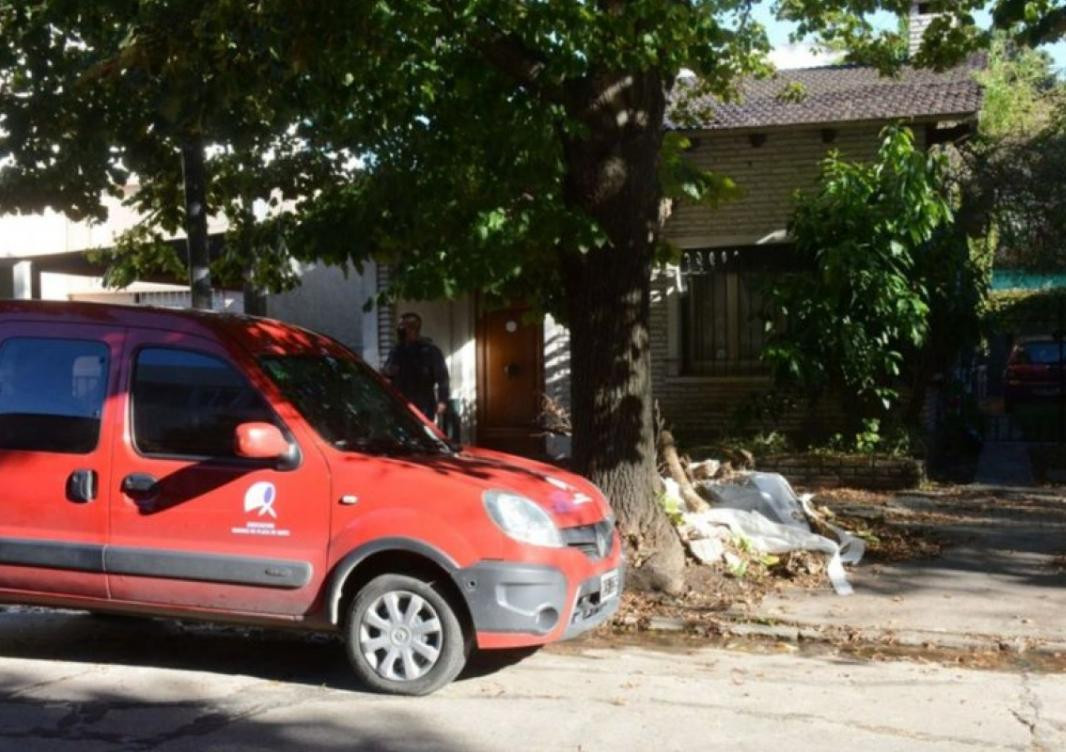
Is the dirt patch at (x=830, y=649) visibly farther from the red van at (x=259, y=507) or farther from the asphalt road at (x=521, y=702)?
the red van at (x=259, y=507)

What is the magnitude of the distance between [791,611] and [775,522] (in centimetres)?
184

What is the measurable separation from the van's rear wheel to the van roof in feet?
4.96

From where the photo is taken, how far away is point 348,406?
26.0ft

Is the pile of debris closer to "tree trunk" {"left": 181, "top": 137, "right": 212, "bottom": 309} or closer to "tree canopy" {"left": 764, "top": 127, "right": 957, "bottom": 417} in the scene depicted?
"tree canopy" {"left": 764, "top": 127, "right": 957, "bottom": 417}

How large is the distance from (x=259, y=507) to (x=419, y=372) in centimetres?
572

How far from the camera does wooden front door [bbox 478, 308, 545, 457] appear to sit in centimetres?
1764

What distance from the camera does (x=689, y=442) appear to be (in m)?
16.5

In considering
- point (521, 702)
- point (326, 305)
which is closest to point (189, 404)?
point (521, 702)

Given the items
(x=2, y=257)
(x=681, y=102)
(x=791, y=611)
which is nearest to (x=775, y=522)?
(x=791, y=611)

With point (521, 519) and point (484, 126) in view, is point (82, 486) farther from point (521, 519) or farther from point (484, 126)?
point (484, 126)

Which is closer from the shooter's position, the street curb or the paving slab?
the street curb

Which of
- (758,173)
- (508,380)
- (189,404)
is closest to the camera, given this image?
(189,404)

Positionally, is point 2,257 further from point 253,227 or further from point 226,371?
point 226,371

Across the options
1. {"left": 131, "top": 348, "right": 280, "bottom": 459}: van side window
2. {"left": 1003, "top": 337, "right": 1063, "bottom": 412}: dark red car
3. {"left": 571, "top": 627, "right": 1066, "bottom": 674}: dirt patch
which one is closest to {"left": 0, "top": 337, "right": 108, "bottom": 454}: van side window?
{"left": 131, "top": 348, "right": 280, "bottom": 459}: van side window
